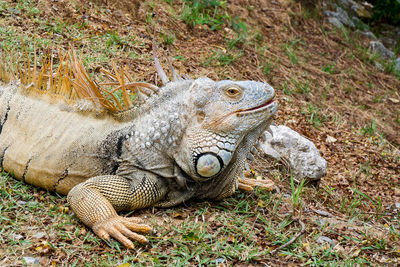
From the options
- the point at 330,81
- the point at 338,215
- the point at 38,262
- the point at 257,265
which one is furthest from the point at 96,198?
the point at 330,81

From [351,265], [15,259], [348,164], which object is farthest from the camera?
[348,164]

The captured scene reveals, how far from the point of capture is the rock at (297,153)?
17.1 ft

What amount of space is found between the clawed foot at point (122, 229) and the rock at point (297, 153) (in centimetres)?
230

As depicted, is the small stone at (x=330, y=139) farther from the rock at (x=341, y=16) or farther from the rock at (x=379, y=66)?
the rock at (x=341, y=16)

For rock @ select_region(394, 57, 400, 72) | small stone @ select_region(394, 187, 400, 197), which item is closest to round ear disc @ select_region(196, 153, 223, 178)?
small stone @ select_region(394, 187, 400, 197)

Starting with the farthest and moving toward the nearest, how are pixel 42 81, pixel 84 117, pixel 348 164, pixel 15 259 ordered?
1. pixel 348 164
2. pixel 42 81
3. pixel 84 117
4. pixel 15 259

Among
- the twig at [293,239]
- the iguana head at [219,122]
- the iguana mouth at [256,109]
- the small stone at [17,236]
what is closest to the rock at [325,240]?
the twig at [293,239]

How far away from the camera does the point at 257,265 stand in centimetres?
326

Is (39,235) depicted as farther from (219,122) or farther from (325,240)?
(325,240)

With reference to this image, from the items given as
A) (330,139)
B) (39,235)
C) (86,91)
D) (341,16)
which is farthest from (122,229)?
(341,16)

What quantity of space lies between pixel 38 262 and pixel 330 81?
649cm

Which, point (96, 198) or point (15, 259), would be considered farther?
point (96, 198)

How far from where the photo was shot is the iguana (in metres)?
3.46

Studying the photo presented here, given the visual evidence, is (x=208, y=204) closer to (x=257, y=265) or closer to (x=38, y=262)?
(x=257, y=265)
